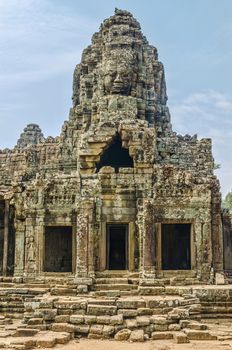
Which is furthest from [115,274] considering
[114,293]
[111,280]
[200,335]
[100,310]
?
[200,335]

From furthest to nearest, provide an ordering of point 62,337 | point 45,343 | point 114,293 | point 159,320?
point 114,293 → point 159,320 → point 62,337 → point 45,343

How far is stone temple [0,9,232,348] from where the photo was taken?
16.5m

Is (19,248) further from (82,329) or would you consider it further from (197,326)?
(197,326)

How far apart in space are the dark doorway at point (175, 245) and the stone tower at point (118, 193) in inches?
1.6

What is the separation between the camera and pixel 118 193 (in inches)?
675

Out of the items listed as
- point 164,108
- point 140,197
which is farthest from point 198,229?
point 164,108

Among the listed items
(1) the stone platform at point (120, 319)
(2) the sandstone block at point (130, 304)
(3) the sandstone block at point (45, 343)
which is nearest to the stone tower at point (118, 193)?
(1) the stone platform at point (120, 319)

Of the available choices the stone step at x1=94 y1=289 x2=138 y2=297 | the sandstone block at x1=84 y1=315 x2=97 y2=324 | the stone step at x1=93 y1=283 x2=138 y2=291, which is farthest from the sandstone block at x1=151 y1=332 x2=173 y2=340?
the stone step at x1=93 y1=283 x2=138 y2=291

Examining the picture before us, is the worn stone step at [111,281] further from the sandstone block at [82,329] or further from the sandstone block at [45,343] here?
the sandstone block at [45,343]

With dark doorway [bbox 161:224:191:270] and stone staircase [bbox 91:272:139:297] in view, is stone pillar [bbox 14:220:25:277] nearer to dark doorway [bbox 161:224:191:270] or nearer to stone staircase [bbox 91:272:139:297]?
stone staircase [bbox 91:272:139:297]

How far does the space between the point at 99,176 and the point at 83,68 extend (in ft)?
23.7

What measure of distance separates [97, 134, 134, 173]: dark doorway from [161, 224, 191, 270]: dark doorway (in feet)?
10.2

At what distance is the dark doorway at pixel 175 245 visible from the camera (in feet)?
65.8

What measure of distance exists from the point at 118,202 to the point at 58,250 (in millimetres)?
4242
